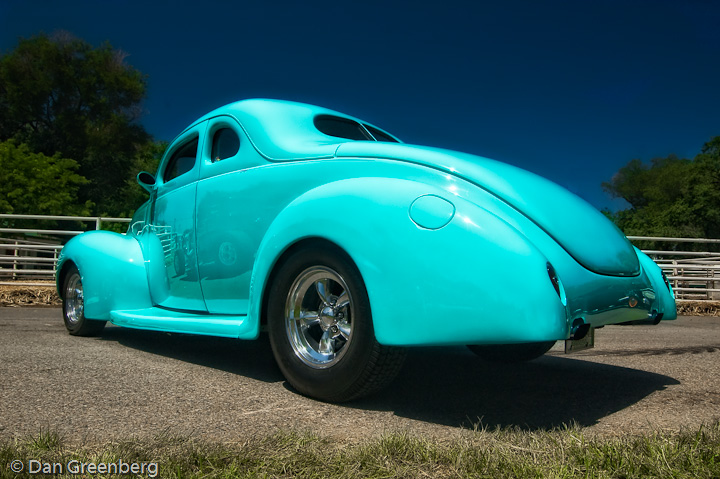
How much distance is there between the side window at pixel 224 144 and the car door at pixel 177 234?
0.40 feet

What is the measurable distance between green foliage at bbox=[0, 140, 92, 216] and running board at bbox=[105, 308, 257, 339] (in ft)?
96.4

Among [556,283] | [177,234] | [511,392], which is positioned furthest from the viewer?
[177,234]

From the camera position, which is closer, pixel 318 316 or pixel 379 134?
pixel 318 316

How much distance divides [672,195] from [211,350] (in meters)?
57.6

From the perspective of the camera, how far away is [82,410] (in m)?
2.39

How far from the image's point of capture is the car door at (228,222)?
328cm

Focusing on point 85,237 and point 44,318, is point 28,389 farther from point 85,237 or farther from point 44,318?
point 44,318

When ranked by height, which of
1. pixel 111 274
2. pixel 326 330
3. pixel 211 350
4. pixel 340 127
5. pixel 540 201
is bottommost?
pixel 211 350

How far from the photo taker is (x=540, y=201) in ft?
8.44

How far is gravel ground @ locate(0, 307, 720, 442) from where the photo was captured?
2248 mm

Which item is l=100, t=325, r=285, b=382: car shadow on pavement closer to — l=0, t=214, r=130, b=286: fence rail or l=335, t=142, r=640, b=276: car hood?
l=335, t=142, r=640, b=276: car hood

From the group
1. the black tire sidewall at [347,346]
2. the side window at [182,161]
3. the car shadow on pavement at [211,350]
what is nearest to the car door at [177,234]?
the side window at [182,161]

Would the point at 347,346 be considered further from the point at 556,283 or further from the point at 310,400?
the point at 556,283

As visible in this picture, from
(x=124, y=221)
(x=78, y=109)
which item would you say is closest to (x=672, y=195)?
(x=78, y=109)
